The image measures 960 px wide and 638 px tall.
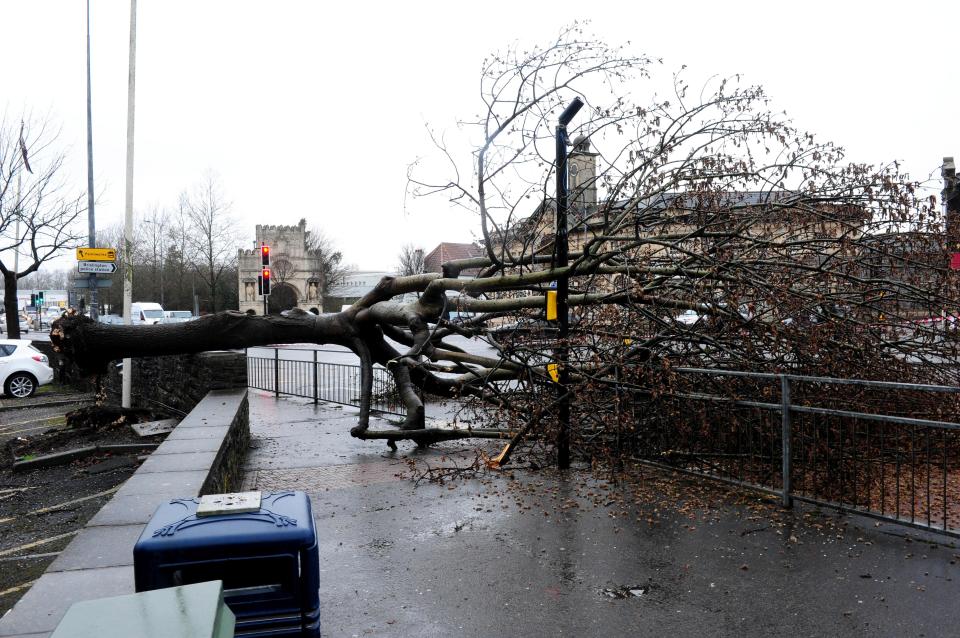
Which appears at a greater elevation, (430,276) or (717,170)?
(717,170)

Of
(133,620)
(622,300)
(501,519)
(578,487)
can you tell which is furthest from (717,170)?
(133,620)

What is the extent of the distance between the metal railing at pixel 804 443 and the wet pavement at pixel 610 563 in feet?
0.92

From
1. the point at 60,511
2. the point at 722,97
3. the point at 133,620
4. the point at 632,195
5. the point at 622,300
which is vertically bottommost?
the point at 60,511

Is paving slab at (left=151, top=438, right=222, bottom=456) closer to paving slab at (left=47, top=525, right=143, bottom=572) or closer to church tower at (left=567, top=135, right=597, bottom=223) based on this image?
paving slab at (left=47, top=525, right=143, bottom=572)

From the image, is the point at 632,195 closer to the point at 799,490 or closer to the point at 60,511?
the point at 799,490

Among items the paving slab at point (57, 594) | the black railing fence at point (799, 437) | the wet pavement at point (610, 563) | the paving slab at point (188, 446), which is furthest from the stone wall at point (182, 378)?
the paving slab at point (57, 594)

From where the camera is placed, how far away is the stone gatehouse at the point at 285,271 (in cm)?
7156

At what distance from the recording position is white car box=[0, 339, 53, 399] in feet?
67.1

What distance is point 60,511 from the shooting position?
8.48m

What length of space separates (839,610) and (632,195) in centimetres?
557

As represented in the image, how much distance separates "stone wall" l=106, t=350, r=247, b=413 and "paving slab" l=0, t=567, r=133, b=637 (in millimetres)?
8103

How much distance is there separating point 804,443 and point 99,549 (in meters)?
5.61

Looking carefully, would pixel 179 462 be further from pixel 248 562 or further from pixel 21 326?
pixel 21 326

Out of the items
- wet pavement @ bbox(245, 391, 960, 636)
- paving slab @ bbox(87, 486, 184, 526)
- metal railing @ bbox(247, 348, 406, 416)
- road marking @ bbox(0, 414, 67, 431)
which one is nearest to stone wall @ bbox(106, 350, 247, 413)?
road marking @ bbox(0, 414, 67, 431)
